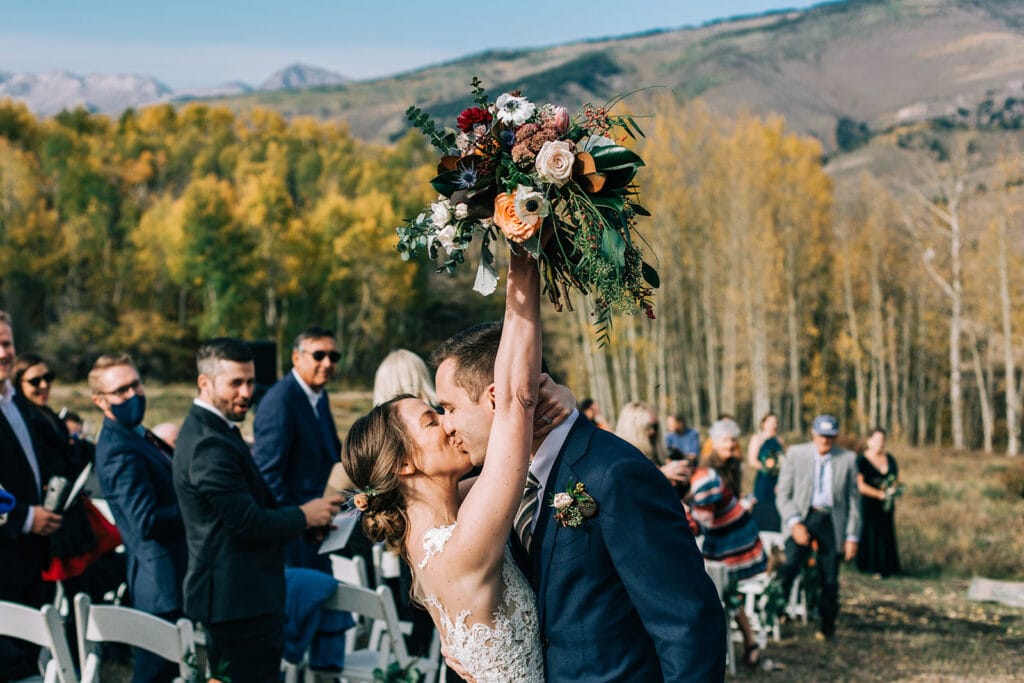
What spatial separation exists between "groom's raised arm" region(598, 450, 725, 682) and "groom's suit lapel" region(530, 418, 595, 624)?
0.12 meters

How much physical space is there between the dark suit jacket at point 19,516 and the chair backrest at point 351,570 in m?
1.66

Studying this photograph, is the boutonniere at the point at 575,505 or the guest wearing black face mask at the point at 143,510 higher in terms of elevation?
the boutonniere at the point at 575,505

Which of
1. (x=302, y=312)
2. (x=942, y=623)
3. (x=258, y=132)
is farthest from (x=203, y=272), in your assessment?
(x=258, y=132)

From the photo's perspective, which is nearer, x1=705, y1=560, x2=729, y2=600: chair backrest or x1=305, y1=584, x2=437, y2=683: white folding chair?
x1=305, y1=584, x2=437, y2=683: white folding chair

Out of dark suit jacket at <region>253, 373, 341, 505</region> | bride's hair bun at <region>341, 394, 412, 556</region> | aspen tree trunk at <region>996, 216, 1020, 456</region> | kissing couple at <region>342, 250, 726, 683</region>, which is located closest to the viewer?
kissing couple at <region>342, 250, 726, 683</region>

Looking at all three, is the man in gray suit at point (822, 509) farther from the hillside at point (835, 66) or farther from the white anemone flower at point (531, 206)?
the hillside at point (835, 66)

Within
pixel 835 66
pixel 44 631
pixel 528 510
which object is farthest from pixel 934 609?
pixel 835 66

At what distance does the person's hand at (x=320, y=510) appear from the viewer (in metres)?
4.54

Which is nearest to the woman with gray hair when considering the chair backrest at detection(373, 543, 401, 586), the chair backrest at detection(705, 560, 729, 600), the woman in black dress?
the chair backrest at detection(705, 560, 729, 600)

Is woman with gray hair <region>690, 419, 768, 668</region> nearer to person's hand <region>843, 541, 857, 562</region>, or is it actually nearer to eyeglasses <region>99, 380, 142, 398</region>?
person's hand <region>843, 541, 857, 562</region>

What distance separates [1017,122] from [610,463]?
116548 mm

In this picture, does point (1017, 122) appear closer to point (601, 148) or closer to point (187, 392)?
point (187, 392)

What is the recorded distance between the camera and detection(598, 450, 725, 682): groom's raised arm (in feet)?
7.27

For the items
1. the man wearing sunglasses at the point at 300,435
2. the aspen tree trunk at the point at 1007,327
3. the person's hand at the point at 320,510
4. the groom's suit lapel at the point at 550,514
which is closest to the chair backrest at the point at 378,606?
the person's hand at the point at 320,510
